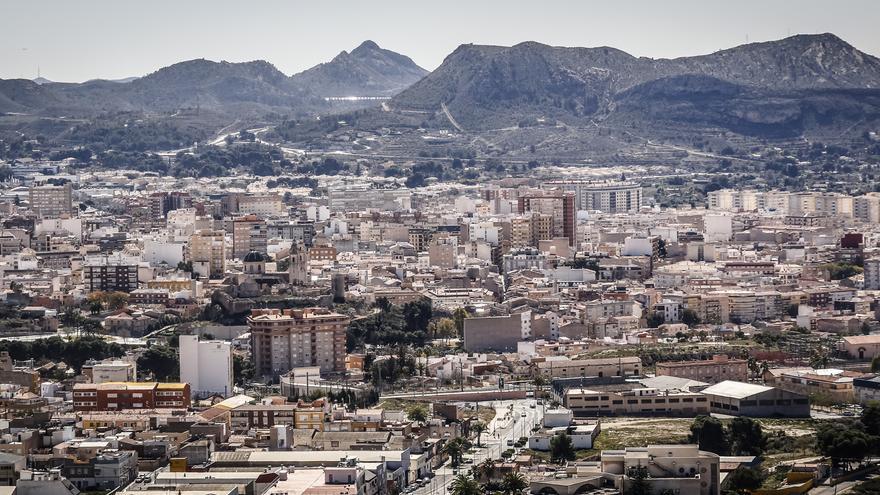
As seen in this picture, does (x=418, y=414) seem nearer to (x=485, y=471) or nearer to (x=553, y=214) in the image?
(x=485, y=471)

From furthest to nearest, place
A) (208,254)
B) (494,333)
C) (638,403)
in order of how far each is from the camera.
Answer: (208,254) → (494,333) → (638,403)

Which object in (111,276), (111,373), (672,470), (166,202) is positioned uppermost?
(166,202)

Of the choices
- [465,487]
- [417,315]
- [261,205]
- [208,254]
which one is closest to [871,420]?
[465,487]

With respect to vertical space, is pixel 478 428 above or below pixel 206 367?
below

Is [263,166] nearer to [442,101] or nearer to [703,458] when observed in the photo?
[442,101]

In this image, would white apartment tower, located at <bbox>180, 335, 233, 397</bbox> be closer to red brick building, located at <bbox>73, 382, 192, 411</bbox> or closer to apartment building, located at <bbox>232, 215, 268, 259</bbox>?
red brick building, located at <bbox>73, 382, 192, 411</bbox>

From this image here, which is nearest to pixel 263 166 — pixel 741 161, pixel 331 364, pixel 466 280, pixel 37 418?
pixel 741 161
